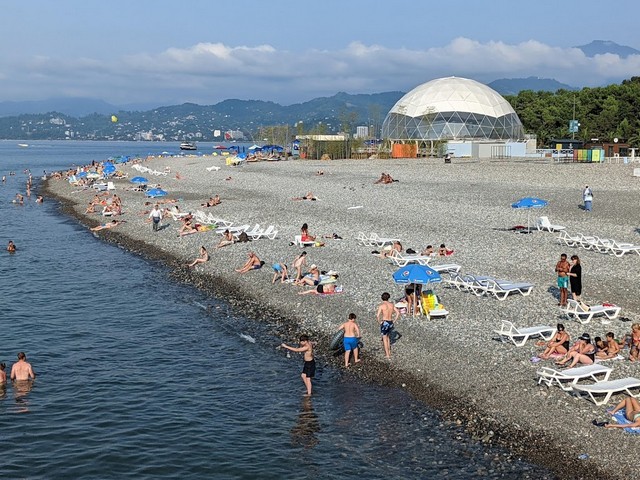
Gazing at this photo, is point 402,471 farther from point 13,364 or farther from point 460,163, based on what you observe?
point 460,163

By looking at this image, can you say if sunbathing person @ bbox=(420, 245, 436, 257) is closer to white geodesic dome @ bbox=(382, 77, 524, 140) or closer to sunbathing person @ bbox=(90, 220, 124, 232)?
sunbathing person @ bbox=(90, 220, 124, 232)

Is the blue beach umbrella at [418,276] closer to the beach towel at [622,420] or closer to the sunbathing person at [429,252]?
the beach towel at [622,420]

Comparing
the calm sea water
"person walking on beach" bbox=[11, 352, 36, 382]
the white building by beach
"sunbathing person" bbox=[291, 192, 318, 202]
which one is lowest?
the calm sea water

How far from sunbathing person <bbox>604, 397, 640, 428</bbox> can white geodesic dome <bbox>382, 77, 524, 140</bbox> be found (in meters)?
61.9

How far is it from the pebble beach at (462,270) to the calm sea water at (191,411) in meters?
0.74

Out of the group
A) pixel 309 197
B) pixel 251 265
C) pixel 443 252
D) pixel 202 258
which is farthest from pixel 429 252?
pixel 309 197

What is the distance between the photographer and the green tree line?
6975 cm

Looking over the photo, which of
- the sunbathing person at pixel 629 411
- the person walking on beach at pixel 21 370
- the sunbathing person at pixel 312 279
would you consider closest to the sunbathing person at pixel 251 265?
the sunbathing person at pixel 312 279

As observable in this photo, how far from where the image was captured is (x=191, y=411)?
1342 cm

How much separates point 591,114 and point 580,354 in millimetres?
67714

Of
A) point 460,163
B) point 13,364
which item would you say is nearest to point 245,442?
point 13,364

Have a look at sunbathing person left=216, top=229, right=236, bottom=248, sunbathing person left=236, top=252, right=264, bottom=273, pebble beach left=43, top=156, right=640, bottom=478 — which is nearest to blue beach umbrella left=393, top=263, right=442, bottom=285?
pebble beach left=43, top=156, right=640, bottom=478

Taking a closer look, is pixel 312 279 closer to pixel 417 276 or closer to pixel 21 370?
pixel 417 276

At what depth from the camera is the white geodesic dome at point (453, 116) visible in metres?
72.4
